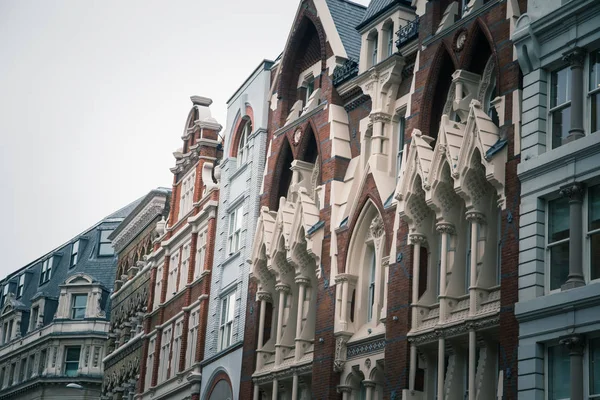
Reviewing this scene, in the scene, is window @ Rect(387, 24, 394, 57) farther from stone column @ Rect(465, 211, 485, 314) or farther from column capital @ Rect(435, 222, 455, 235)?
stone column @ Rect(465, 211, 485, 314)

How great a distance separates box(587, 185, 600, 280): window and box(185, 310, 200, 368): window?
26464 mm

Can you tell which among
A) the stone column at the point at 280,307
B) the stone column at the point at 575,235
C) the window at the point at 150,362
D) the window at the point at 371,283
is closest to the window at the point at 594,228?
the stone column at the point at 575,235

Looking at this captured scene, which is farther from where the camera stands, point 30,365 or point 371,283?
point 30,365

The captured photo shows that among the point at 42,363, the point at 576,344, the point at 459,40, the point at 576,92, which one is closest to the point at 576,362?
the point at 576,344

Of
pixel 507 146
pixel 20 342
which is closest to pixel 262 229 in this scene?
pixel 507 146

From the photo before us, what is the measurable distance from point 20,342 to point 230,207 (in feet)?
147

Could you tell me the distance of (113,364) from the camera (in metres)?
66.7

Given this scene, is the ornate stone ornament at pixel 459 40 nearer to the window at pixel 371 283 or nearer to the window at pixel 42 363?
the window at pixel 371 283

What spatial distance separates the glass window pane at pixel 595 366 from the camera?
24.8 meters

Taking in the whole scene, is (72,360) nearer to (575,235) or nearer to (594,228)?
(575,235)

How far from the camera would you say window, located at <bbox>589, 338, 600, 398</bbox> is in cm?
2473

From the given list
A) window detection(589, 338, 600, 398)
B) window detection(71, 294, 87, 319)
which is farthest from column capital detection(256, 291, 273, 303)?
window detection(71, 294, 87, 319)

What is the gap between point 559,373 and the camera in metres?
25.8

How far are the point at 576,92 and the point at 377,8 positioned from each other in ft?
44.0
